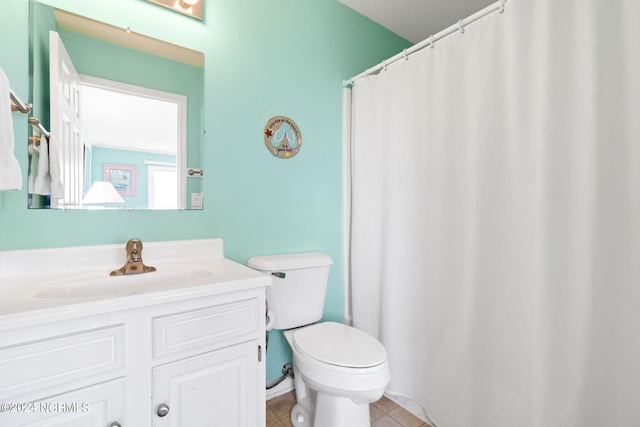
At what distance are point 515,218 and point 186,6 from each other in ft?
5.51

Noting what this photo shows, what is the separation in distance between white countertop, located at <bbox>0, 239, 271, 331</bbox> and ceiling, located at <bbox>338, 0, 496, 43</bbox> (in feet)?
5.81

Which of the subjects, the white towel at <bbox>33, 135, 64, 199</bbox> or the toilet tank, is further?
the toilet tank

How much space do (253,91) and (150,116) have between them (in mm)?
509

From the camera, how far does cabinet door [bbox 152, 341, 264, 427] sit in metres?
0.87

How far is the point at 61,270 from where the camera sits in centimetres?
108

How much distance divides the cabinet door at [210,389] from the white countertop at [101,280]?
220 mm

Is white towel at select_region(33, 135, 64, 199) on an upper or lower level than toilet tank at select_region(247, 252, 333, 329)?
upper

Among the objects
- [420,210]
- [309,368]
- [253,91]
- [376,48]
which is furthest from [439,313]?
[376,48]

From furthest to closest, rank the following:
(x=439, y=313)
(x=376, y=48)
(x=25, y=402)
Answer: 1. (x=376, y=48)
2. (x=439, y=313)
3. (x=25, y=402)

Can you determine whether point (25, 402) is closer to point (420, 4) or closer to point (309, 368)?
point (309, 368)

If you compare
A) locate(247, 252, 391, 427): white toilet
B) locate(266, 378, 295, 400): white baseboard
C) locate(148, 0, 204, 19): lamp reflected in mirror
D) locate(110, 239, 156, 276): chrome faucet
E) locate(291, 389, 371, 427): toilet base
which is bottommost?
locate(266, 378, 295, 400): white baseboard

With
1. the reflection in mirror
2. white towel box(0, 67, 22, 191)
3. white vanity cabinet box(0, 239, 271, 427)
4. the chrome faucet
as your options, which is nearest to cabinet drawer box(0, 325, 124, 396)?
white vanity cabinet box(0, 239, 271, 427)

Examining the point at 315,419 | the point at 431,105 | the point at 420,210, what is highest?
the point at 431,105

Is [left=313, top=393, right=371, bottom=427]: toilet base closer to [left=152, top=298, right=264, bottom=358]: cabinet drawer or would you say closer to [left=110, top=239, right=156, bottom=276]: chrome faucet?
[left=152, top=298, right=264, bottom=358]: cabinet drawer
